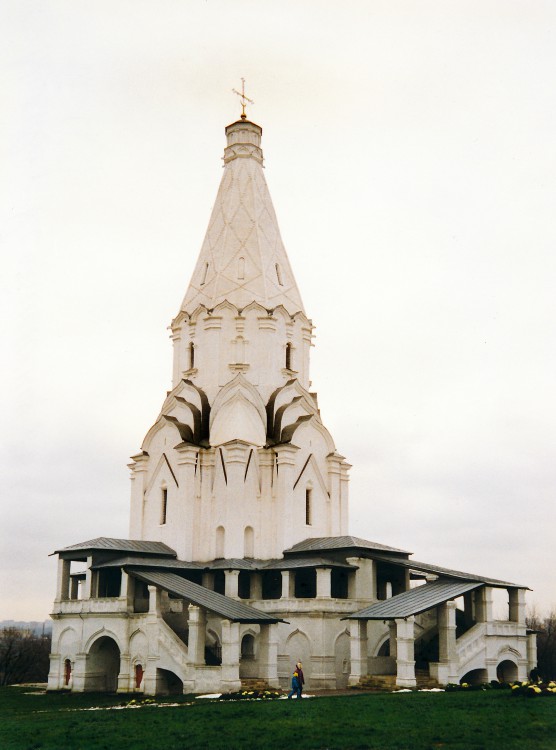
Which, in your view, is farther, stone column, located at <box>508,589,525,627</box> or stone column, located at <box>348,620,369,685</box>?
stone column, located at <box>508,589,525,627</box>

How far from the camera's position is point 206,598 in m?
31.2

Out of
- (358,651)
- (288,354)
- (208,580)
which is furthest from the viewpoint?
(288,354)

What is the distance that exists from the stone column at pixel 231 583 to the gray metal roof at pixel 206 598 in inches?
67.5

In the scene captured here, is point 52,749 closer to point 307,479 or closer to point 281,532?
point 281,532

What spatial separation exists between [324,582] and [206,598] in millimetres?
4946

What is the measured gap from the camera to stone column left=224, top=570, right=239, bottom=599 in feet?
115

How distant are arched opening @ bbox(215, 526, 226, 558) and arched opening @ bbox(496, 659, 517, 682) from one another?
1148cm

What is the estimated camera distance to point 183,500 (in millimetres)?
37844

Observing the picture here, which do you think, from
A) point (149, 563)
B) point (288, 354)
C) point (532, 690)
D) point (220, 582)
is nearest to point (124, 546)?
point (149, 563)

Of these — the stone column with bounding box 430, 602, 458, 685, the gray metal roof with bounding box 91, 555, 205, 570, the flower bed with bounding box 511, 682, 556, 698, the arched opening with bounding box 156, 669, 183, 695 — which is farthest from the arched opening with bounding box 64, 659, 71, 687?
the flower bed with bounding box 511, 682, 556, 698

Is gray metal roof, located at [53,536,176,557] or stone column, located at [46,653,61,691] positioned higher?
gray metal roof, located at [53,536,176,557]

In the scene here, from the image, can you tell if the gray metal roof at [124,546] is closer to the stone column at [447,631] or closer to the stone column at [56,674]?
the stone column at [56,674]

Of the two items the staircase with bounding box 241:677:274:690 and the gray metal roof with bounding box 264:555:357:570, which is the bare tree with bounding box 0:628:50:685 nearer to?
the gray metal roof with bounding box 264:555:357:570

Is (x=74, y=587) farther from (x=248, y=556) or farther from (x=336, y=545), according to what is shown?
(x=336, y=545)
